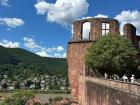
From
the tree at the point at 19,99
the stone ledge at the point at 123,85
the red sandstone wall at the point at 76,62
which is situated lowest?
the tree at the point at 19,99

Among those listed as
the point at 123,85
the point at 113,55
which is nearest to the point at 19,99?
the point at 113,55

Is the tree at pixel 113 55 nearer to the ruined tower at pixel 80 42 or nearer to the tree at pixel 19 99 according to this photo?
the ruined tower at pixel 80 42

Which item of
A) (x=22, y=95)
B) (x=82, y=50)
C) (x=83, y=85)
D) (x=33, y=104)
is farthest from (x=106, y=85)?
A: (x=22, y=95)

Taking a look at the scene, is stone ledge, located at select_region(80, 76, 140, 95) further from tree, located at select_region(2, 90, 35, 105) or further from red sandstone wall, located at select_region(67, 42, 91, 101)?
tree, located at select_region(2, 90, 35, 105)

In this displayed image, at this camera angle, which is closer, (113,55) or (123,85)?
(123,85)

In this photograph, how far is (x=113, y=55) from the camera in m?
33.4

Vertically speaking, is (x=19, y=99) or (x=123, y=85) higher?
(x=123, y=85)

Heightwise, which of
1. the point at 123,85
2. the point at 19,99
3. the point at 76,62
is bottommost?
the point at 19,99

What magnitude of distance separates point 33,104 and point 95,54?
277 feet

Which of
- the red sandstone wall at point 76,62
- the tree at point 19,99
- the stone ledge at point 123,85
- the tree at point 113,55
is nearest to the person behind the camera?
the stone ledge at point 123,85

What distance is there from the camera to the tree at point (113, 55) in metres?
33.4

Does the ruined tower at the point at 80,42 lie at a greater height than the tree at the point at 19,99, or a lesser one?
greater

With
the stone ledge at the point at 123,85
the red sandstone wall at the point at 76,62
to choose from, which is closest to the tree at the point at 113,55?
the red sandstone wall at the point at 76,62

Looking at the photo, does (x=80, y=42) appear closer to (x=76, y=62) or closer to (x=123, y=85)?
(x=76, y=62)
